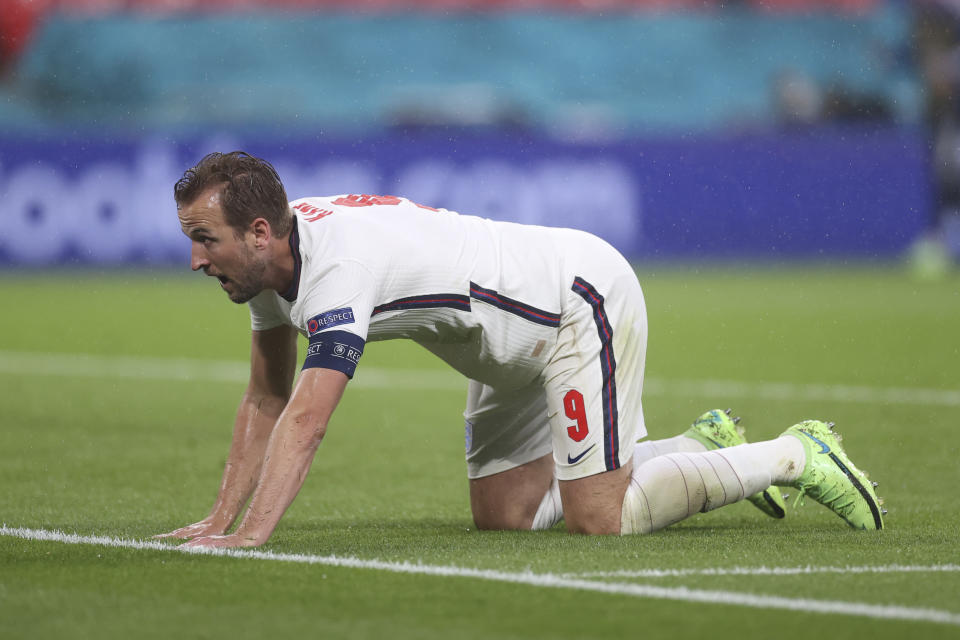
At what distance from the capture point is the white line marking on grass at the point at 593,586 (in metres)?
4.18

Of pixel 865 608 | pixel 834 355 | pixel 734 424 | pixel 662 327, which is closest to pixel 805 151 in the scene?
pixel 662 327

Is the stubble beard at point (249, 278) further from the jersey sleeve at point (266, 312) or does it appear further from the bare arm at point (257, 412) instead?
the bare arm at point (257, 412)

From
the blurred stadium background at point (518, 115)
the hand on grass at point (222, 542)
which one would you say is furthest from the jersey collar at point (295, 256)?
the blurred stadium background at point (518, 115)

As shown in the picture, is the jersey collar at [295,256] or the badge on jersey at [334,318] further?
the jersey collar at [295,256]

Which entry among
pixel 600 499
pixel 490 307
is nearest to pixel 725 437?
pixel 600 499

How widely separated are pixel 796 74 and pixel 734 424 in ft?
85.0

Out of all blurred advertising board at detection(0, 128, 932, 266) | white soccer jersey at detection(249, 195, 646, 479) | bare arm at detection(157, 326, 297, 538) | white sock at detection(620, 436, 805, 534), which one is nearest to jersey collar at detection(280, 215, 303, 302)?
white soccer jersey at detection(249, 195, 646, 479)

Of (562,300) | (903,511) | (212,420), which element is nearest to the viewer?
(562,300)

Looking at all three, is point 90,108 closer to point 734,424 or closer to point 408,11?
point 408,11

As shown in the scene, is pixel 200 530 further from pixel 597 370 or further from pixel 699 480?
pixel 699 480

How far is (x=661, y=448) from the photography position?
20.8 ft

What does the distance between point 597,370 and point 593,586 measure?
1300 millimetres

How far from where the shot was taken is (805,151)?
22109mm

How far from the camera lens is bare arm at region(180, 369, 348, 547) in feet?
16.1
